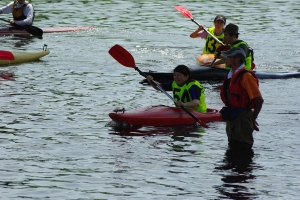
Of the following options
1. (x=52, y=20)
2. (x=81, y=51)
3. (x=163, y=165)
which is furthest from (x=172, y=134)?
(x=52, y=20)

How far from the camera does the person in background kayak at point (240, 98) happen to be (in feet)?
30.2

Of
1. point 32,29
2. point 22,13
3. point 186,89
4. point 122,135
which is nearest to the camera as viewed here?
point 122,135

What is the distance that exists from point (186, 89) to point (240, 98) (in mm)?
2166

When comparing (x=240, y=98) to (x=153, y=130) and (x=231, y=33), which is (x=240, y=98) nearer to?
(x=231, y=33)

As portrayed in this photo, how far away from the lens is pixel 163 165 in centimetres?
967

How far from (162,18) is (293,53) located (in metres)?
6.63

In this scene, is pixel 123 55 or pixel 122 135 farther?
pixel 123 55

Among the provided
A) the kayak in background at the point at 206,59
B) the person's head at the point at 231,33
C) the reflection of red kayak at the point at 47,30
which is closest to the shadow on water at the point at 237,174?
the person's head at the point at 231,33

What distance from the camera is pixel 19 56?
17297 millimetres

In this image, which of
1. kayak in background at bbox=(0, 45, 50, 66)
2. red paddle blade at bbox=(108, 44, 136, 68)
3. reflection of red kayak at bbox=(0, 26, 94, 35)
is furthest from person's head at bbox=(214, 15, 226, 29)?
reflection of red kayak at bbox=(0, 26, 94, 35)

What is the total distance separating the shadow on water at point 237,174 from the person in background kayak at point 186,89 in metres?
1.38

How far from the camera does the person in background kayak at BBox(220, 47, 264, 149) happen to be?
9.20 m

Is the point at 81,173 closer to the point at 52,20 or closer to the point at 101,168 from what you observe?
the point at 101,168

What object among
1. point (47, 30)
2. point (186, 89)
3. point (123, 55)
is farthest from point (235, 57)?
point (47, 30)
